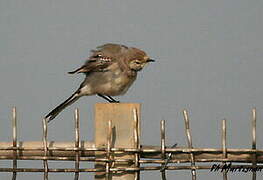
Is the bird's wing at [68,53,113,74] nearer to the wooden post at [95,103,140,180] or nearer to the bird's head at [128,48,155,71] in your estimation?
the bird's head at [128,48,155,71]

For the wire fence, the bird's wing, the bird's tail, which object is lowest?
the wire fence

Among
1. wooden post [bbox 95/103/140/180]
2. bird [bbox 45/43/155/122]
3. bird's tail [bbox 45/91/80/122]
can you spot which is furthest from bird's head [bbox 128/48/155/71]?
wooden post [bbox 95/103/140/180]

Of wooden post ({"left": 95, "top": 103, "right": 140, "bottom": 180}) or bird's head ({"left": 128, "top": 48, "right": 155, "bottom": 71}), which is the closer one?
wooden post ({"left": 95, "top": 103, "right": 140, "bottom": 180})

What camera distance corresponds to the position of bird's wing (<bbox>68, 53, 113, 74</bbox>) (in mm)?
7203

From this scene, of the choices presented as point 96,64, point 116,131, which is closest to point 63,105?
point 96,64

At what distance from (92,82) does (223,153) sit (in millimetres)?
3625

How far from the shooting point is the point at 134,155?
13.1 feet

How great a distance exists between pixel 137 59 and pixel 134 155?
11.1ft

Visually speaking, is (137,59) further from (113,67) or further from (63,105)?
(63,105)

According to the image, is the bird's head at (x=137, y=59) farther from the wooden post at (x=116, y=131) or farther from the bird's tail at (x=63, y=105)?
the wooden post at (x=116, y=131)

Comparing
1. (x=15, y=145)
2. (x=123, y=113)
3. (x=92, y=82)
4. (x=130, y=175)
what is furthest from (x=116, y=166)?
(x=92, y=82)

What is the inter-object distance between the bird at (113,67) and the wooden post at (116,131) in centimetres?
307

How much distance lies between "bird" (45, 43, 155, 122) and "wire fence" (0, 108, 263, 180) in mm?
3014

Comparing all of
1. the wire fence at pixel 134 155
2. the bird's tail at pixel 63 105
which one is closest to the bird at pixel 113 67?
the bird's tail at pixel 63 105
